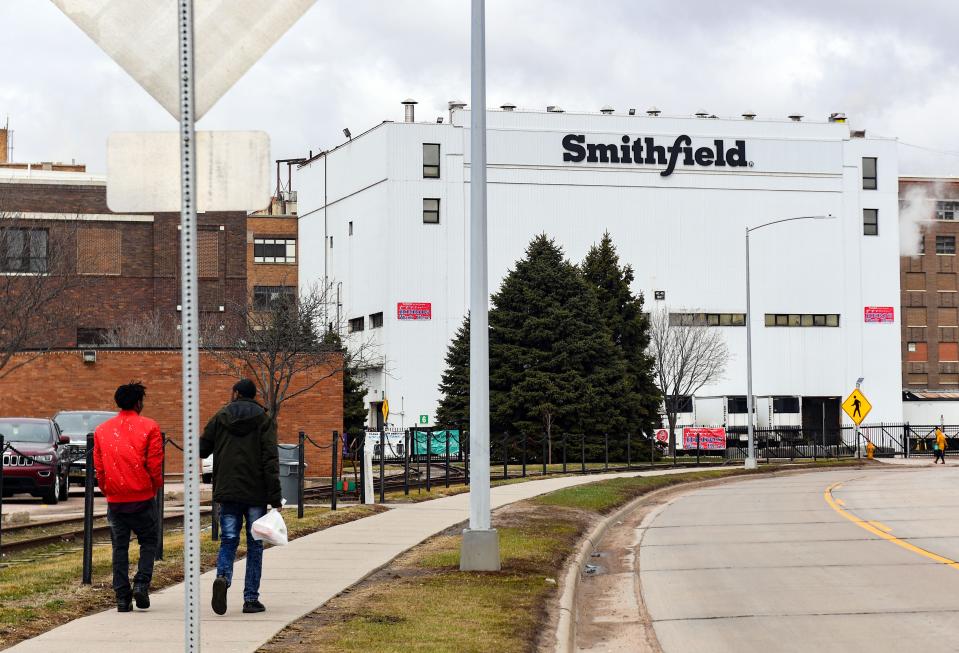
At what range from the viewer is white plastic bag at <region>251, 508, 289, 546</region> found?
10.4 metres

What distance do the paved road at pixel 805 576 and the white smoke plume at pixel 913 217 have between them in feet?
271

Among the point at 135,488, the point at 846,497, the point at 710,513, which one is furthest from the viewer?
the point at 846,497

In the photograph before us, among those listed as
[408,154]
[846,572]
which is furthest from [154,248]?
[846,572]

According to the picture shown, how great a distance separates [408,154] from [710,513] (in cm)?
5449

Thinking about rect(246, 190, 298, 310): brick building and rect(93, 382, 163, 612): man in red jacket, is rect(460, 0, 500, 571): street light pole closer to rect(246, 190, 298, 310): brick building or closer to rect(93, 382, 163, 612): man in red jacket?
rect(93, 382, 163, 612): man in red jacket

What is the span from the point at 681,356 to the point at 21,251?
1696 inches

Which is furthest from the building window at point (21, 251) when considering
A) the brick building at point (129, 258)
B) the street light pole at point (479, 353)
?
Result: the street light pole at point (479, 353)

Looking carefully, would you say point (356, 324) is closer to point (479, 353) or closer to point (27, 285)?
point (27, 285)

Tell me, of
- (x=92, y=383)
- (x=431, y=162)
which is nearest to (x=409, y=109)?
(x=431, y=162)

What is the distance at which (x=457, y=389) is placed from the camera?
61406 millimetres

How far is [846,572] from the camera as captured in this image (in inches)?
592

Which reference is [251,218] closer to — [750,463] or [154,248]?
[154,248]

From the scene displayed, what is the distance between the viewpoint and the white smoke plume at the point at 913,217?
106494 mm

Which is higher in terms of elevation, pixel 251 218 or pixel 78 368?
pixel 251 218
